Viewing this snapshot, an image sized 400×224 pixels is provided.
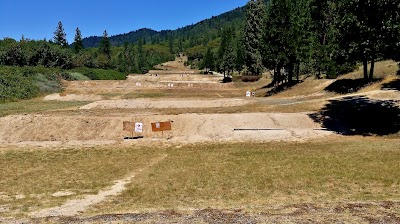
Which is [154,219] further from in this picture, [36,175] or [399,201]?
[36,175]

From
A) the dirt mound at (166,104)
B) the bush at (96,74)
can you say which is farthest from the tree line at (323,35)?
the bush at (96,74)

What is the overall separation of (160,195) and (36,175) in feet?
28.7

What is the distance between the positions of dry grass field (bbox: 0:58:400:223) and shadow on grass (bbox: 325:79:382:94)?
69 cm

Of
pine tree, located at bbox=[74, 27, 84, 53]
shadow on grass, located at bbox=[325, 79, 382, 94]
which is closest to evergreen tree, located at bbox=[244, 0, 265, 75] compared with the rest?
shadow on grass, located at bbox=[325, 79, 382, 94]

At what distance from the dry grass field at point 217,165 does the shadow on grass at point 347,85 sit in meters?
0.69

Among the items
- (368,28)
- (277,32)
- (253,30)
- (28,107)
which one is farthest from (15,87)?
(368,28)

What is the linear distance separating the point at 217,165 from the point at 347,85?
3312 centimetres

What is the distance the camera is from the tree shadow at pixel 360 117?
33.2 m

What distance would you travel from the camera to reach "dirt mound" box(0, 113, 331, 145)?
33.2m

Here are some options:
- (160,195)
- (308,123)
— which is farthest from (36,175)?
(308,123)

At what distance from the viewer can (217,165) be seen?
23.8 metres

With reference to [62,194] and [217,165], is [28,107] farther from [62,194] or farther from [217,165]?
[62,194]

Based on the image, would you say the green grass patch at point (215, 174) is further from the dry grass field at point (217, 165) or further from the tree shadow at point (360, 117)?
the tree shadow at point (360, 117)

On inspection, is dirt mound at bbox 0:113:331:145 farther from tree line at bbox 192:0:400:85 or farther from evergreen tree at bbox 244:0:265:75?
evergreen tree at bbox 244:0:265:75
